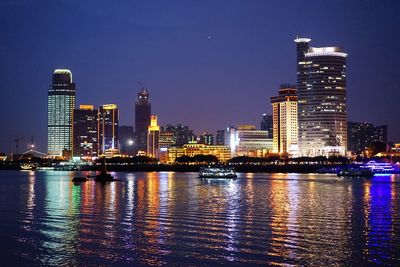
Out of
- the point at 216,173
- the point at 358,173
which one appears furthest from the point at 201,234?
the point at 358,173

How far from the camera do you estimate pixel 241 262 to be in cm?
2898

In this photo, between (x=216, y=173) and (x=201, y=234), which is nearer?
(x=201, y=234)

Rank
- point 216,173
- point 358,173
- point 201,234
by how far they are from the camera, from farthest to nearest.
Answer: point 358,173 → point 216,173 → point 201,234

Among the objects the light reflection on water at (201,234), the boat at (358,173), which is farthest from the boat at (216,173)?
the light reflection on water at (201,234)

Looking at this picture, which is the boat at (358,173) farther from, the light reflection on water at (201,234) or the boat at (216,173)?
the light reflection on water at (201,234)

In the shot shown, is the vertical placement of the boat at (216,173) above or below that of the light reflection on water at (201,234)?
above

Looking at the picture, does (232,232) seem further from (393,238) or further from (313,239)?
(393,238)

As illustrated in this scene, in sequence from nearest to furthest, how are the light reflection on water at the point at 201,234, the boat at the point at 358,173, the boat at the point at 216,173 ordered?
the light reflection on water at the point at 201,234
the boat at the point at 216,173
the boat at the point at 358,173

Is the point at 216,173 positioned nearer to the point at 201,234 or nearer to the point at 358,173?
the point at 358,173

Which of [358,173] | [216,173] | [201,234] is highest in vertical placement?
[216,173]

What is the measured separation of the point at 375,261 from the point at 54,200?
45.3 meters

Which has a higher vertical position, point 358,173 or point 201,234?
point 358,173

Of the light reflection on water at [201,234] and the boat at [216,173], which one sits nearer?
the light reflection on water at [201,234]

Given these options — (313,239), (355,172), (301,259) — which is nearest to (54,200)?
(313,239)
